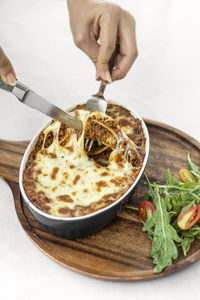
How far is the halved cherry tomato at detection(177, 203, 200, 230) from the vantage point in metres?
2.51

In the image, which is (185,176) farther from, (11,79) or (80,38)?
(80,38)

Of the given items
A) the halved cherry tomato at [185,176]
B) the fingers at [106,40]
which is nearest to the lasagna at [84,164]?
the halved cherry tomato at [185,176]

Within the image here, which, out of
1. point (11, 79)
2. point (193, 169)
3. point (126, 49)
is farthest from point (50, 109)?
point (193, 169)

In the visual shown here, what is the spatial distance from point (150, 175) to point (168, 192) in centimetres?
36

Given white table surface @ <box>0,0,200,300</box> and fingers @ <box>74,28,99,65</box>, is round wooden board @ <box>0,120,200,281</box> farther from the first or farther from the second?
fingers @ <box>74,28,99,65</box>

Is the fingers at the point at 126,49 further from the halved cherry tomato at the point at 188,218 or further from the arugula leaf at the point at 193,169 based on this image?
the halved cherry tomato at the point at 188,218

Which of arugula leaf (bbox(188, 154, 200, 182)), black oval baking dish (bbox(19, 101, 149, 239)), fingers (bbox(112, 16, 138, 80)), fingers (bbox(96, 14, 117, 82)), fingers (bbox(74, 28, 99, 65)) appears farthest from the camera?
fingers (bbox(74, 28, 99, 65))

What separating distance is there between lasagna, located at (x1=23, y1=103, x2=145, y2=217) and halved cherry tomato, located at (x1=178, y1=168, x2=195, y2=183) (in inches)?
13.8

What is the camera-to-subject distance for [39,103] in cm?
258

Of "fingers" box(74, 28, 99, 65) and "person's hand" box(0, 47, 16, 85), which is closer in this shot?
"person's hand" box(0, 47, 16, 85)

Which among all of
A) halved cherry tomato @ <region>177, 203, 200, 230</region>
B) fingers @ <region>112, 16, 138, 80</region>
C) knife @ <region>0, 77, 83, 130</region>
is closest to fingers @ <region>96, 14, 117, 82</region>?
fingers @ <region>112, 16, 138, 80</region>

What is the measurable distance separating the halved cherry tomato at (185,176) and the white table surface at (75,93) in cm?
60

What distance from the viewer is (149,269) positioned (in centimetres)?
242

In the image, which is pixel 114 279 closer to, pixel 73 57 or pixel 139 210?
pixel 139 210
